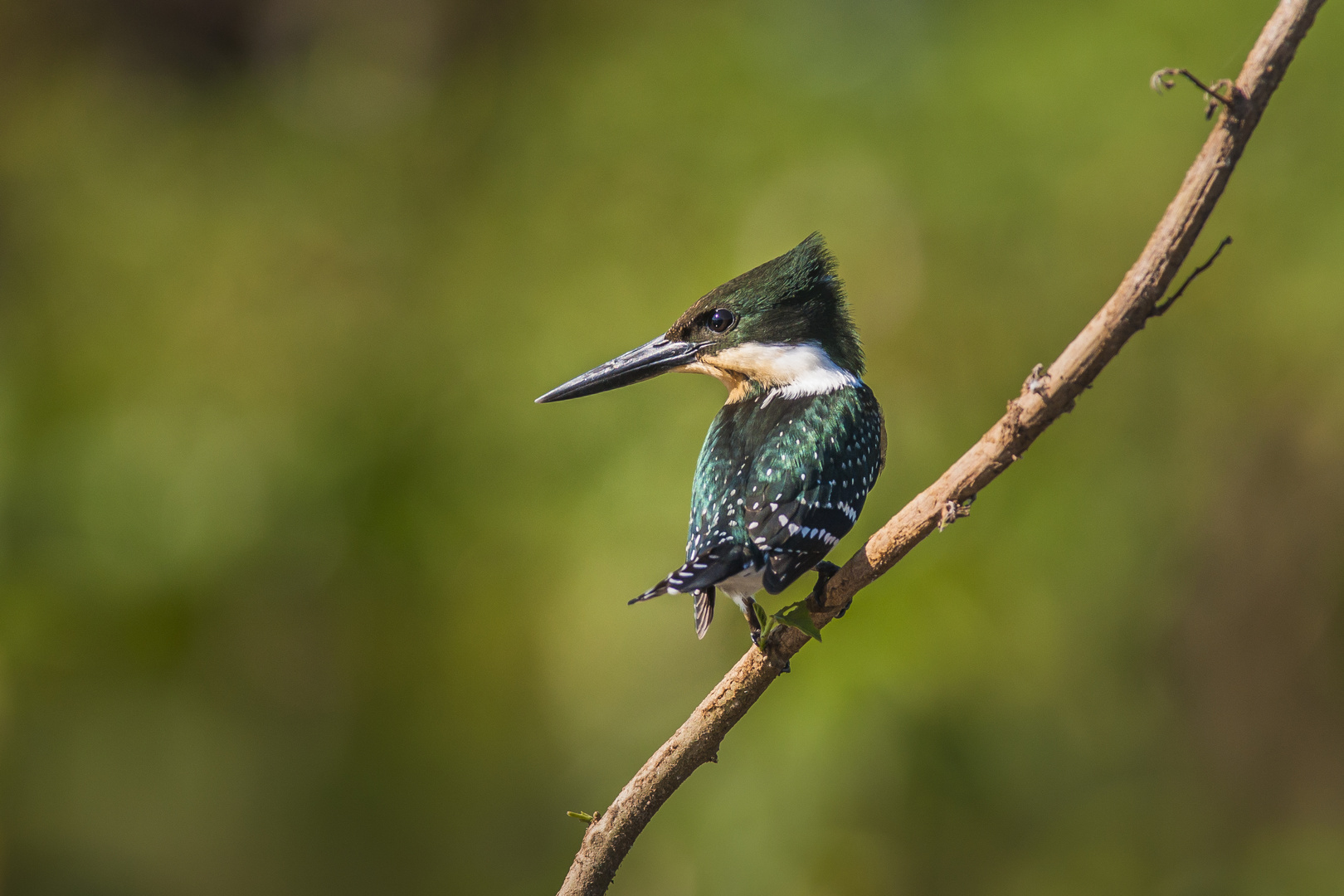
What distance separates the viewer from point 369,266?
4.54 meters

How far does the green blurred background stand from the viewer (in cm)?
317

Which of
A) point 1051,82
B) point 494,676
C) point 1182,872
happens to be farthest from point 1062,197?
point 494,676

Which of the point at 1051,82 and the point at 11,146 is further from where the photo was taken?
the point at 11,146

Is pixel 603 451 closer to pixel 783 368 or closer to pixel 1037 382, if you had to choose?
pixel 783 368

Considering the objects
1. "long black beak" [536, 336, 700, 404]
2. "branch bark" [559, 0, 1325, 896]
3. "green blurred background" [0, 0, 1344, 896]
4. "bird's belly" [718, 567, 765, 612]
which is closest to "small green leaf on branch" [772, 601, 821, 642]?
"branch bark" [559, 0, 1325, 896]

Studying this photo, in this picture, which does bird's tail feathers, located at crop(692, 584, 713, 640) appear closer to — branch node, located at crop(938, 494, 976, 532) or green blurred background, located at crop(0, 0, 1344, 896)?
branch node, located at crop(938, 494, 976, 532)

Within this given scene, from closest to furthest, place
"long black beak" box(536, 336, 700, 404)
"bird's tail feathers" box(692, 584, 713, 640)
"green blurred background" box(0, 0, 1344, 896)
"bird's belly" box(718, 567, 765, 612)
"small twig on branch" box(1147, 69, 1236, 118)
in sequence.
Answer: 1. "small twig on branch" box(1147, 69, 1236, 118)
2. "bird's belly" box(718, 567, 765, 612)
3. "long black beak" box(536, 336, 700, 404)
4. "bird's tail feathers" box(692, 584, 713, 640)
5. "green blurred background" box(0, 0, 1344, 896)

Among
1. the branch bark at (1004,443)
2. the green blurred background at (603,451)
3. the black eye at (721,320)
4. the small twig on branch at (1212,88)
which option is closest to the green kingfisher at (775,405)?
the black eye at (721,320)

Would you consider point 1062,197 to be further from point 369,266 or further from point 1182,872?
point 369,266

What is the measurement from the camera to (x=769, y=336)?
133 cm

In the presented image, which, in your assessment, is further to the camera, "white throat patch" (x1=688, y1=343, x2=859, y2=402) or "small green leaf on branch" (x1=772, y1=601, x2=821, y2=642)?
"white throat patch" (x1=688, y1=343, x2=859, y2=402)

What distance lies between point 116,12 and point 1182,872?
5656mm

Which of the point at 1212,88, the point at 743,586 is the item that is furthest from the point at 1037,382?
the point at 743,586

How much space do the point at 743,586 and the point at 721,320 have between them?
333mm
